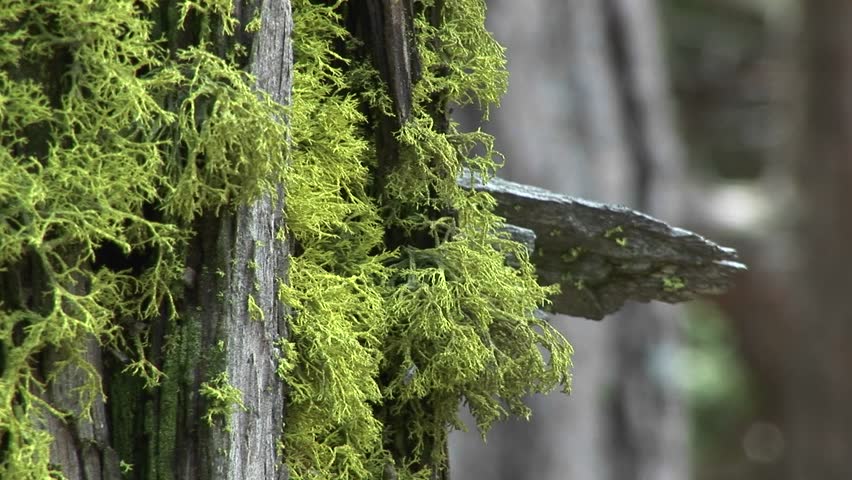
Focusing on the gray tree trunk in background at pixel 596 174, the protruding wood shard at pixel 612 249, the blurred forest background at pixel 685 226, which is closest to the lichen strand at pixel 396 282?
the protruding wood shard at pixel 612 249

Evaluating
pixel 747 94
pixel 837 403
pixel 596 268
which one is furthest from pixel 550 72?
pixel 747 94

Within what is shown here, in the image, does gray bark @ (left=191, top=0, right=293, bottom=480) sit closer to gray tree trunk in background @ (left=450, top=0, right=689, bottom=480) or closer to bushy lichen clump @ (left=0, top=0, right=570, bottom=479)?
bushy lichen clump @ (left=0, top=0, right=570, bottom=479)

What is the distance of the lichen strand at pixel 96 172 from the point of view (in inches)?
23.6

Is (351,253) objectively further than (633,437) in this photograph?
No

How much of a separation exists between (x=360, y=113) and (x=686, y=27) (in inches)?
325

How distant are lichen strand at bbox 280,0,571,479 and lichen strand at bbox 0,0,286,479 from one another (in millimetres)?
99

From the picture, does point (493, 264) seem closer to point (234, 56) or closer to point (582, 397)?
point (234, 56)

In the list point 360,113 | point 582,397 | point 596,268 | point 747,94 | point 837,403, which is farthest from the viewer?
point 747,94

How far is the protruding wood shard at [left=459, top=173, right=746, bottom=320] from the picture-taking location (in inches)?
38.4

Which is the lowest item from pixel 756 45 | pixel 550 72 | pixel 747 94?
pixel 550 72

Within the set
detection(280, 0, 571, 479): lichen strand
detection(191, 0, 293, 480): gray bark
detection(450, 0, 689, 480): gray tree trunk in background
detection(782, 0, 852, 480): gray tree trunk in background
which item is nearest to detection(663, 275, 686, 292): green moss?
detection(280, 0, 571, 479): lichen strand

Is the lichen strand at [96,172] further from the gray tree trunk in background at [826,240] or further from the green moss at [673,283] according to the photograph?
the gray tree trunk in background at [826,240]

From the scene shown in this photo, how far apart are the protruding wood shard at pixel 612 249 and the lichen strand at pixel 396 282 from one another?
0.34 feet

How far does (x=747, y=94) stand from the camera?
317 inches
